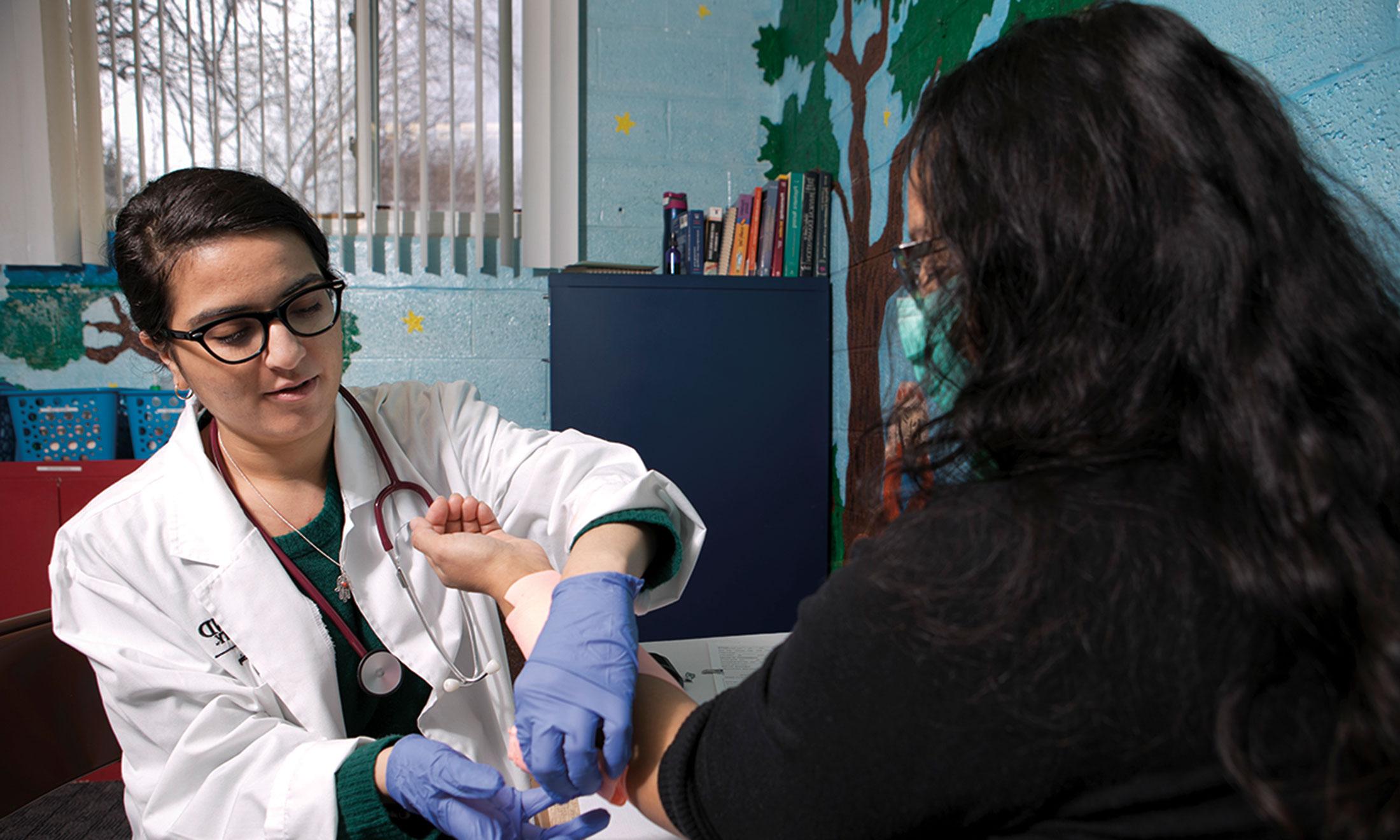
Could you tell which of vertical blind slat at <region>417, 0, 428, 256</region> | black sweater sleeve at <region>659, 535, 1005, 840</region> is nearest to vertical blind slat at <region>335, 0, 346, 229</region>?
vertical blind slat at <region>417, 0, 428, 256</region>

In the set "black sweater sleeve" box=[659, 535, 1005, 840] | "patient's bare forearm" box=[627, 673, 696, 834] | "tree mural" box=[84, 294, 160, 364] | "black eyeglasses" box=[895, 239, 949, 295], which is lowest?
"patient's bare forearm" box=[627, 673, 696, 834]

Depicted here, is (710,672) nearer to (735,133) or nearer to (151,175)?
(735,133)

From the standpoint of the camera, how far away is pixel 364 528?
1.23m

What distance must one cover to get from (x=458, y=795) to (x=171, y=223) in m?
0.83

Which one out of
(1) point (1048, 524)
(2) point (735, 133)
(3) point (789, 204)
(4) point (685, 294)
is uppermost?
(2) point (735, 133)

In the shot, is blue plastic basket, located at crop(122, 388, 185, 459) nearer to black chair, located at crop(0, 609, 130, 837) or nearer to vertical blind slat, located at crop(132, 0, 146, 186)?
vertical blind slat, located at crop(132, 0, 146, 186)

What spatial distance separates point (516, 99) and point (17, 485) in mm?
1883

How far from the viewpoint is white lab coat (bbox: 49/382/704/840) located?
940 millimetres

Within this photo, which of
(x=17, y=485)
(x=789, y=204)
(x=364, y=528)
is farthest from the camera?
(x=789, y=204)

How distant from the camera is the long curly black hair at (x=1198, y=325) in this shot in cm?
48

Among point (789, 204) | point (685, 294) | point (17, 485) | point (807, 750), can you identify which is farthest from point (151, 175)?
point (807, 750)

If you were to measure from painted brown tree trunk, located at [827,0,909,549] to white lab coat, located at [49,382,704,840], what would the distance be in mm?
1106

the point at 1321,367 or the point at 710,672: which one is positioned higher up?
the point at 1321,367

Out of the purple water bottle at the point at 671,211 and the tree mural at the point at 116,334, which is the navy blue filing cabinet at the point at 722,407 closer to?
the purple water bottle at the point at 671,211
